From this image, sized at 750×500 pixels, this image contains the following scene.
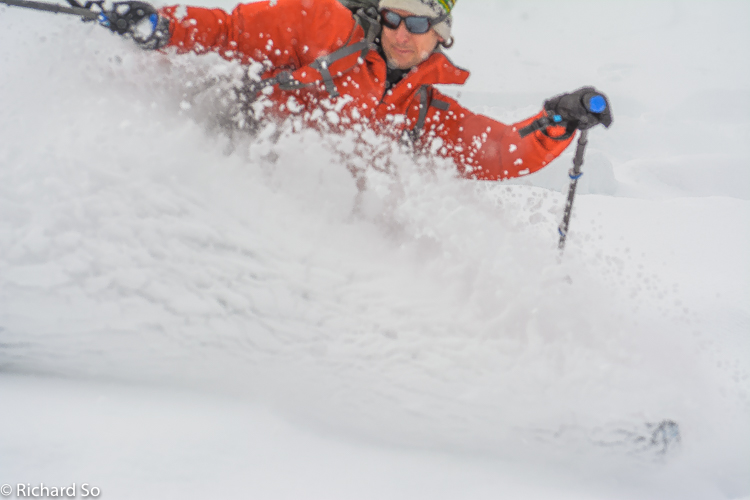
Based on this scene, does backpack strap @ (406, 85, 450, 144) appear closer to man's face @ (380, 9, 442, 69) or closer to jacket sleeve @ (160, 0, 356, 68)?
man's face @ (380, 9, 442, 69)

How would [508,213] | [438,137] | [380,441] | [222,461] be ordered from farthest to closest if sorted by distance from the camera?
[438,137] → [508,213] → [380,441] → [222,461]

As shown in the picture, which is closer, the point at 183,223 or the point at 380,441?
the point at 380,441

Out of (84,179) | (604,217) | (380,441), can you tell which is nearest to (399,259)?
(380,441)

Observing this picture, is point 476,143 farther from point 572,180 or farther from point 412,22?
point 412,22

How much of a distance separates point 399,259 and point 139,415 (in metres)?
0.92

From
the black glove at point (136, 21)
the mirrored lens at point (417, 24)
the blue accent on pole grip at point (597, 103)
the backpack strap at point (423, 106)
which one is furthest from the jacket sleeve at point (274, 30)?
the blue accent on pole grip at point (597, 103)

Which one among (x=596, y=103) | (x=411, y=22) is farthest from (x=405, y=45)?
(x=596, y=103)

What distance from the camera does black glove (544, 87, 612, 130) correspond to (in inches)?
57.2

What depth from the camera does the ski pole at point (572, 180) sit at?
162cm

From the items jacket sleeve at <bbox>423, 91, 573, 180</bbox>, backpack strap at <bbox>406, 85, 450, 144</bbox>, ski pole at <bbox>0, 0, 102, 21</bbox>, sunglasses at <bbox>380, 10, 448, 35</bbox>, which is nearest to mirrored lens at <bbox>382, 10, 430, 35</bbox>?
sunglasses at <bbox>380, 10, 448, 35</bbox>

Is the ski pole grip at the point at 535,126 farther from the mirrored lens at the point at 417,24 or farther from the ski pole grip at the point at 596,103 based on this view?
the mirrored lens at the point at 417,24

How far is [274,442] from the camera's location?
3.16 feet

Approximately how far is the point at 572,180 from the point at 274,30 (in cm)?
141

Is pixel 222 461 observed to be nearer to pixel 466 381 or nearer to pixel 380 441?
pixel 380 441
